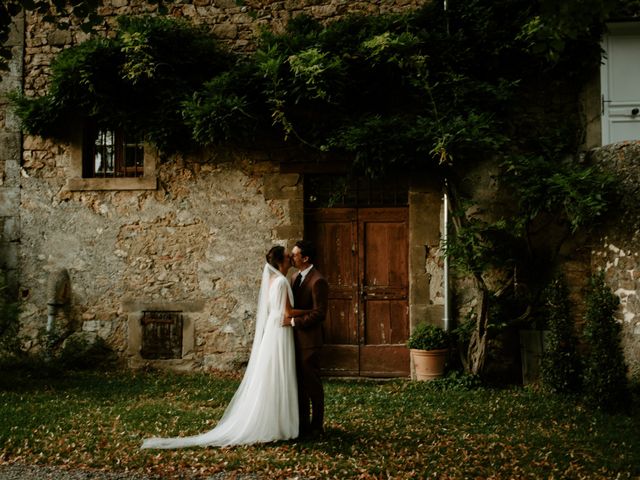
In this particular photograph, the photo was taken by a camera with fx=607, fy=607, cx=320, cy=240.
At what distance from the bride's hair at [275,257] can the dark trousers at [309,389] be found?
29.8 inches

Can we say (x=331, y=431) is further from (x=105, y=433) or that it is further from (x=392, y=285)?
(x=392, y=285)

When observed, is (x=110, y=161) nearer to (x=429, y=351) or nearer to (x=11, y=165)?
(x=11, y=165)

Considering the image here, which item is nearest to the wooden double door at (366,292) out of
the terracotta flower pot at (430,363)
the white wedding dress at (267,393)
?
the terracotta flower pot at (430,363)

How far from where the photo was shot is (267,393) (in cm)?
494

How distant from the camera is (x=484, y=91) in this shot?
761cm

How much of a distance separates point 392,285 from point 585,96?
11.5ft

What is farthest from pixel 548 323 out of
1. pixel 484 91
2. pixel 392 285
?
pixel 484 91

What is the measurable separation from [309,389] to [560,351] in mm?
3309

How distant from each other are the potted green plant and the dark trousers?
8.76 feet

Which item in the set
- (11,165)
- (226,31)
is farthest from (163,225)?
(226,31)

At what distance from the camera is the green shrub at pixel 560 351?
22.3 ft

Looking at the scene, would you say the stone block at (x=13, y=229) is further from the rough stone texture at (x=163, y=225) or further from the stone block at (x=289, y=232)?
the stone block at (x=289, y=232)

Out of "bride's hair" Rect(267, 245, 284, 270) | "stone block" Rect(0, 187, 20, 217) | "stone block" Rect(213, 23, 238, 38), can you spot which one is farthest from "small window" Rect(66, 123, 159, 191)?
"bride's hair" Rect(267, 245, 284, 270)

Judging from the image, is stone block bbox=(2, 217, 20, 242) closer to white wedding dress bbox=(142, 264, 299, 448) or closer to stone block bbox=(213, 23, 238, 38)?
stone block bbox=(213, 23, 238, 38)
